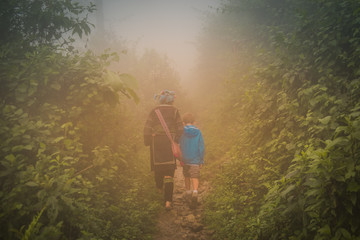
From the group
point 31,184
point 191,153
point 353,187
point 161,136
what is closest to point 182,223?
point 191,153

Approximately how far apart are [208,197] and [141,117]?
24.8ft

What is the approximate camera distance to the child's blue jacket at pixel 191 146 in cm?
543

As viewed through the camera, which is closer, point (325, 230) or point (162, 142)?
point (325, 230)

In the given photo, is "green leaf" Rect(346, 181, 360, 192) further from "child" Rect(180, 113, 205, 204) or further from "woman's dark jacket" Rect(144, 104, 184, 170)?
"woman's dark jacket" Rect(144, 104, 184, 170)

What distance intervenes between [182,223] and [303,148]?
112 inches

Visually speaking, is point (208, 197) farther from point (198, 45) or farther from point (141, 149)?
point (198, 45)

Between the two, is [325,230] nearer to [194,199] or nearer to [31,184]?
[194,199]

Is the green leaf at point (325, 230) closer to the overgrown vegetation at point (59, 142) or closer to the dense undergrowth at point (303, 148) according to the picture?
the dense undergrowth at point (303, 148)

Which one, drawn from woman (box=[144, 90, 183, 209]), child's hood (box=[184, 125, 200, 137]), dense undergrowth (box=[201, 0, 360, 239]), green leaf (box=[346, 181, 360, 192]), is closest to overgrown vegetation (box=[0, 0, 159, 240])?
woman (box=[144, 90, 183, 209])

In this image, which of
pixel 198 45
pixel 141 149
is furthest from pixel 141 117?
pixel 198 45

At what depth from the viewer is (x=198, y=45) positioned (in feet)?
71.7

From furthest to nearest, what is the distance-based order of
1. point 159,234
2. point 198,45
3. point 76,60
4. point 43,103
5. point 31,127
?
point 198,45 < point 76,60 < point 43,103 < point 159,234 < point 31,127

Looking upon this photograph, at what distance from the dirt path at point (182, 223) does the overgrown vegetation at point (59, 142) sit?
300mm

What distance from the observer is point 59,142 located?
13.8ft
